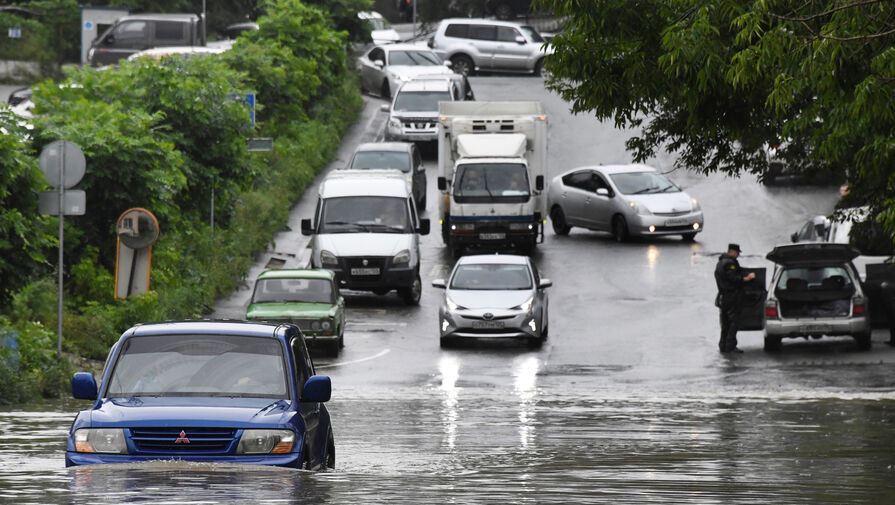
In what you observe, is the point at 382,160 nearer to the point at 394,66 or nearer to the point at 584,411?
the point at 394,66

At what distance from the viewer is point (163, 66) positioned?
2952cm

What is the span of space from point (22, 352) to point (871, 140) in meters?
11.2

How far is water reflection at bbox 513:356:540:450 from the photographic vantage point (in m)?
15.4

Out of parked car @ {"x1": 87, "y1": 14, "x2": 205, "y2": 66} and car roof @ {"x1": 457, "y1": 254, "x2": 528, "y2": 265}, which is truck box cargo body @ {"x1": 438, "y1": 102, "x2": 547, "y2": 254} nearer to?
car roof @ {"x1": 457, "y1": 254, "x2": 528, "y2": 265}

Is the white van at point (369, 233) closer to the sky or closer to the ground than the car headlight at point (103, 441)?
closer to the ground

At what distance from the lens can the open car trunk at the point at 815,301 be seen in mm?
24688

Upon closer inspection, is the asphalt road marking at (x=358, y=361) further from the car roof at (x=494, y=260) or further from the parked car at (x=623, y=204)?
the parked car at (x=623, y=204)

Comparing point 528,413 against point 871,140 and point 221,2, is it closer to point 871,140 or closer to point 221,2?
point 871,140

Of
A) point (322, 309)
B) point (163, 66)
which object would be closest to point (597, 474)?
point (322, 309)

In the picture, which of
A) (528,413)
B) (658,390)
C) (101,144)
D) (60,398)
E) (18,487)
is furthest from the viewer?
(101,144)

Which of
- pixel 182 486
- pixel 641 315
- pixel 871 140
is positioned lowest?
pixel 641 315

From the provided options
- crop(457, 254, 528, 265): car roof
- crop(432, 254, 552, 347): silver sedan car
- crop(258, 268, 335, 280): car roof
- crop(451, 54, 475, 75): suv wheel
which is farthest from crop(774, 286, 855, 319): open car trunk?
crop(451, 54, 475, 75): suv wheel

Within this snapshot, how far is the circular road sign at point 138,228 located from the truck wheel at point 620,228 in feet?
52.6

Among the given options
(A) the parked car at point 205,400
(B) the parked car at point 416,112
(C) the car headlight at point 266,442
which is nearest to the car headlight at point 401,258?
(B) the parked car at point 416,112
